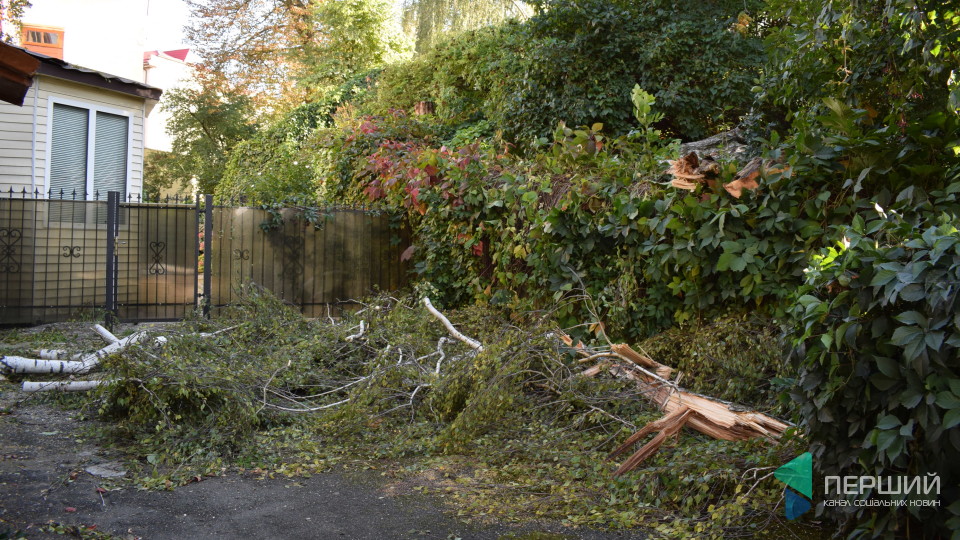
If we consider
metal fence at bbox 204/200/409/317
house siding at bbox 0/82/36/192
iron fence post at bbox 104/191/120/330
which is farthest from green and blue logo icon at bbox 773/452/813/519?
house siding at bbox 0/82/36/192

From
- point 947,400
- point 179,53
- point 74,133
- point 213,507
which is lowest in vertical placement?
point 213,507

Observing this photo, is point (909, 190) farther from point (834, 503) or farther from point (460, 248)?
point (460, 248)

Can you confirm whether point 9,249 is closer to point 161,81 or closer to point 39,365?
point 39,365

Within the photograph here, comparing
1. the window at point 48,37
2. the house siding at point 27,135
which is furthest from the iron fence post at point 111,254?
the window at point 48,37

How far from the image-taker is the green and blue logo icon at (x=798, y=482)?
3.37 m

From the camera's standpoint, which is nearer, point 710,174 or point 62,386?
point 710,174

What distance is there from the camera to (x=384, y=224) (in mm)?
10367

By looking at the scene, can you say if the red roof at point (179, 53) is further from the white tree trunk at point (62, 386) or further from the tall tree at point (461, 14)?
the white tree trunk at point (62, 386)

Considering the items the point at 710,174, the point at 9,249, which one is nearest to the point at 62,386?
the point at 9,249

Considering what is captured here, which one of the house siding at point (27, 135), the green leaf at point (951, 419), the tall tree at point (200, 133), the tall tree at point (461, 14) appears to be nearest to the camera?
the green leaf at point (951, 419)

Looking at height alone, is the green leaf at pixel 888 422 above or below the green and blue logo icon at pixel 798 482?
above

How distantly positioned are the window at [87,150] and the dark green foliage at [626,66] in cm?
632

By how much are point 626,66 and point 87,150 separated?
28.3ft

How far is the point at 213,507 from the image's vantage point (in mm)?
3816
